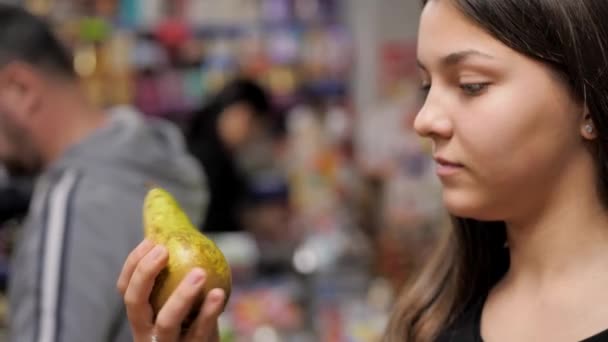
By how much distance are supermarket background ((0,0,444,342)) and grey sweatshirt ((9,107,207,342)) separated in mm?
2202

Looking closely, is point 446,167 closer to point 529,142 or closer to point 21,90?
point 529,142

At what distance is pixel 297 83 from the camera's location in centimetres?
623

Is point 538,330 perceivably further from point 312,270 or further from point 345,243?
point 345,243

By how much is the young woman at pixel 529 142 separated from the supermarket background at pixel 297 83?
282 cm

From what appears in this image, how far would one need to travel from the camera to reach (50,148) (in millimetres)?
2102

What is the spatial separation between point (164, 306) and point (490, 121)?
48 centimetres

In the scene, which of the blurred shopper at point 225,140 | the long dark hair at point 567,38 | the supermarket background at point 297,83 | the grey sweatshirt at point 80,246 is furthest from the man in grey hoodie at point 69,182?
the blurred shopper at point 225,140

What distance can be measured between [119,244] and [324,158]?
13.7 ft

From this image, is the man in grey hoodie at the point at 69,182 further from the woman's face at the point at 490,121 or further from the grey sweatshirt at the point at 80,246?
the woman's face at the point at 490,121

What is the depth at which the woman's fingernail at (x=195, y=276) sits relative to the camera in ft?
3.37

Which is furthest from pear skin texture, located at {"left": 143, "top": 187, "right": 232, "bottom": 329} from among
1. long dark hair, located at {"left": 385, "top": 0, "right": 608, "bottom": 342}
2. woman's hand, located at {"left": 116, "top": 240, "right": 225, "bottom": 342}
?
long dark hair, located at {"left": 385, "top": 0, "right": 608, "bottom": 342}

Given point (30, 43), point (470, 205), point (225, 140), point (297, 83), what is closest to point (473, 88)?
point (470, 205)

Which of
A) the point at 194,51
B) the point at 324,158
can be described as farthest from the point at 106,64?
the point at 324,158

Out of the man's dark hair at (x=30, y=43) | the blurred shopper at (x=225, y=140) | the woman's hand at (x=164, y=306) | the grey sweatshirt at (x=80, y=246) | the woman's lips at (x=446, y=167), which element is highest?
the man's dark hair at (x=30, y=43)
